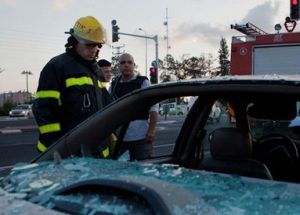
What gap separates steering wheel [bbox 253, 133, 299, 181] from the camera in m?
3.07

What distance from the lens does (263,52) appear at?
1154 cm

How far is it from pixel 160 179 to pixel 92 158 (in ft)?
2.07

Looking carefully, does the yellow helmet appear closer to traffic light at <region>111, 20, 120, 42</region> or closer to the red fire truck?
the red fire truck

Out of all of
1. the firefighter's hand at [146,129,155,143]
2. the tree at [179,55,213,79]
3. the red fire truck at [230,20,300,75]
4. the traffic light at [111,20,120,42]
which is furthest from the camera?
the tree at [179,55,213,79]

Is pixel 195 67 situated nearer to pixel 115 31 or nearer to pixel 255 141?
pixel 115 31

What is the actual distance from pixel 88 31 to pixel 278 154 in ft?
5.20

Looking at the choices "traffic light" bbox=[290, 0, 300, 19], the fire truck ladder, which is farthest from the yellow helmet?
"traffic light" bbox=[290, 0, 300, 19]

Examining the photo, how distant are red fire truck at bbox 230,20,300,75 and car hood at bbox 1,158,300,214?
30.3 feet

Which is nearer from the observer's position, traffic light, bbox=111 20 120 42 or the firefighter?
the firefighter

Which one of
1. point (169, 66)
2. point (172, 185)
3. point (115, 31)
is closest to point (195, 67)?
point (169, 66)

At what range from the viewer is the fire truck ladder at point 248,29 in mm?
11945

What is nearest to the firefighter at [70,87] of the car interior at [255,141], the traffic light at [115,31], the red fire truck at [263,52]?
the car interior at [255,141]

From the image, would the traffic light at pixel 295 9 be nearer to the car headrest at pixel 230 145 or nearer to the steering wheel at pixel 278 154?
the steering wheel at pixel 278 154

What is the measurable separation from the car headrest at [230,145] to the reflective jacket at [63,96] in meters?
1.42
